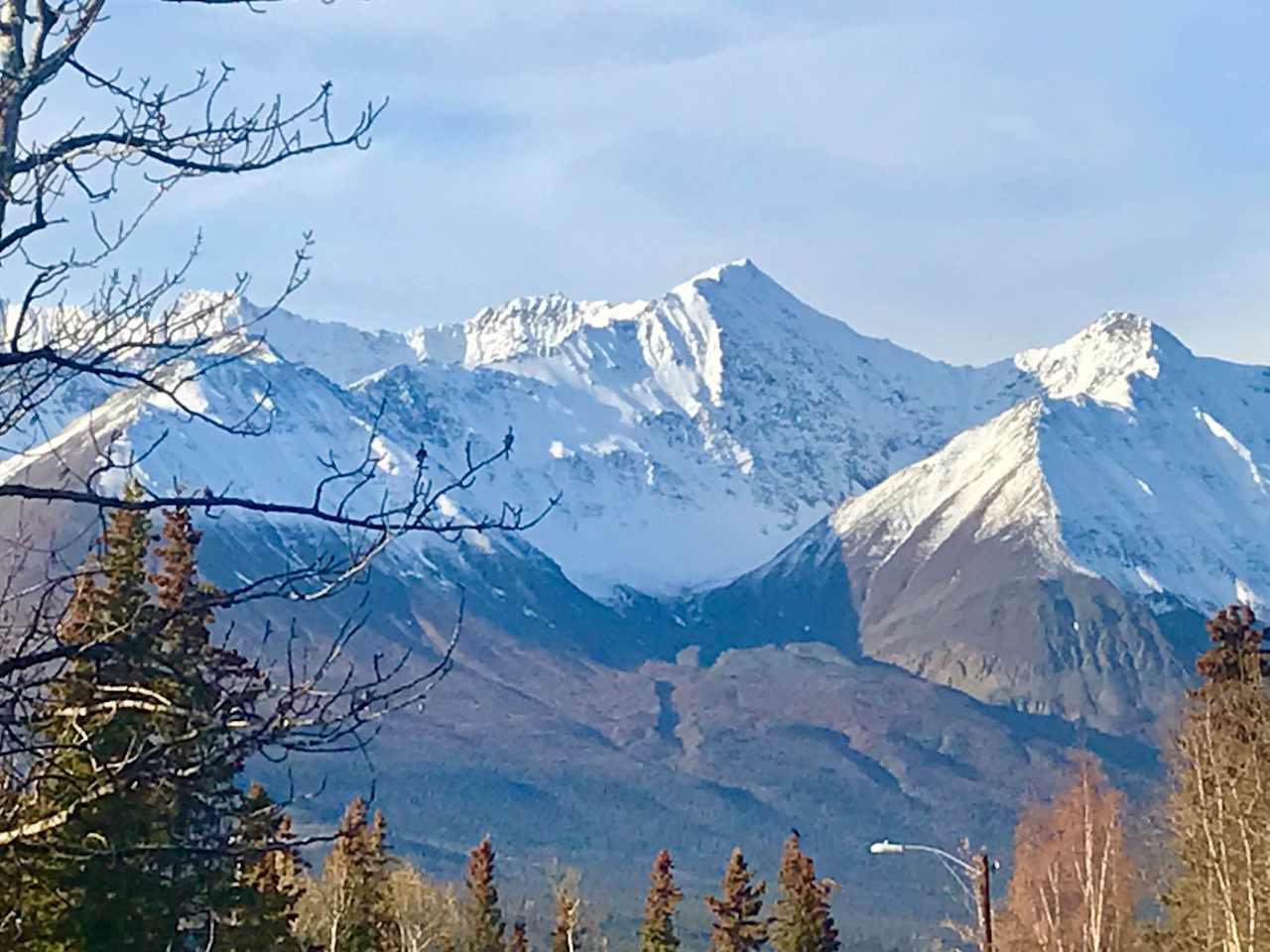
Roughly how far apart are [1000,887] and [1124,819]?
318ft

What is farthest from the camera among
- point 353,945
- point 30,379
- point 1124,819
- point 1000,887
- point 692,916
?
point 692,916

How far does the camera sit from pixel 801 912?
62.3 metres

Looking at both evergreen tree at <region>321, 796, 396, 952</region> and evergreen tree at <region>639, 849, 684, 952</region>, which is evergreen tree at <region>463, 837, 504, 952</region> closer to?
evergreen tree at <region>639, 849, 684, 952</region>

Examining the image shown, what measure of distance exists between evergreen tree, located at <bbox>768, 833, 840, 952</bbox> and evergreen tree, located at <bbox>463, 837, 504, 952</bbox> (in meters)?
11.4

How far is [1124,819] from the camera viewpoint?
214 ft

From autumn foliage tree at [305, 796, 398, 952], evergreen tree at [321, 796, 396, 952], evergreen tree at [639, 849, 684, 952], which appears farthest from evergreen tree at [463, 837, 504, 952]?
evergreen tree at [321, 796, 396, 952]

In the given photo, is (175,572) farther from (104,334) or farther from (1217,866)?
(104,334)

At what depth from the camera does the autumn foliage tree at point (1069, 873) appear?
4866 centimetres

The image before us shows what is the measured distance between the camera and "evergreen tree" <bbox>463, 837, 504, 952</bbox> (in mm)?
69750

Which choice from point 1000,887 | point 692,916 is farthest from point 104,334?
point 692,916

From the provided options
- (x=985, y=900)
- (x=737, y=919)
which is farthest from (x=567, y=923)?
(x=985, y=900)

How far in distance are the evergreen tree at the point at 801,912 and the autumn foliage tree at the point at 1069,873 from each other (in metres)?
5.54

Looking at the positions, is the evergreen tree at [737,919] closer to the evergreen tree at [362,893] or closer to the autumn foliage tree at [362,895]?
the autumn foliage tree at [362,895]

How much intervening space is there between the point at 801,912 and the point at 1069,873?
27.4 ft
